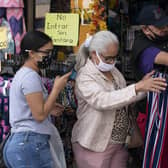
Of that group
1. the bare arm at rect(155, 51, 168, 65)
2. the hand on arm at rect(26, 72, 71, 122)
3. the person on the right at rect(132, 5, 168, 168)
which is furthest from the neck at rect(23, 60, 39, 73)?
the bare arm at rect(155, 51, 168, 65)

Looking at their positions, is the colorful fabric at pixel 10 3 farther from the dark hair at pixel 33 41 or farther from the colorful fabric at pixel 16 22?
the dark hair at pixel 33 41

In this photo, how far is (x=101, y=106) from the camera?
3.12 meters

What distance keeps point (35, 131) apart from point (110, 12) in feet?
4.81

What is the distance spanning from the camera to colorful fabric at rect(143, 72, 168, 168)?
3.01m

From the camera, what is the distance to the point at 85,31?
3.93 m

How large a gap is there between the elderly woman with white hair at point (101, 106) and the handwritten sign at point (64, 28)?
0.51 m

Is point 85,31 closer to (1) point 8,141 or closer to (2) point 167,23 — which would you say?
(2) point 167,23

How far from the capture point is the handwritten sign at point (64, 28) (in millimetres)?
3916

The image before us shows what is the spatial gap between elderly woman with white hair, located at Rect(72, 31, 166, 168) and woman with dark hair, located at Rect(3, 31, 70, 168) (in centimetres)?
23

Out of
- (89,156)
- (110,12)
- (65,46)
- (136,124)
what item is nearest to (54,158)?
(89,156)

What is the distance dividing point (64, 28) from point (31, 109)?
1.15m

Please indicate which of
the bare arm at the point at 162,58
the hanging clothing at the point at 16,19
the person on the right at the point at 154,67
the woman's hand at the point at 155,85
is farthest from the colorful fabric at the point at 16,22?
the woman's hand at the point at 155,85

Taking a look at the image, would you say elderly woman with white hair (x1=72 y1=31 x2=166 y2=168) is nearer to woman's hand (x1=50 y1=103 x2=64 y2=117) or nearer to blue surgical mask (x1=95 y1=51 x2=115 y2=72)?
blue surgical mask (x1=95 y1=51 x2=115 y2=72)

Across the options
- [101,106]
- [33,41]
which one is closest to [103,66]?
[101,106]
